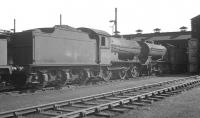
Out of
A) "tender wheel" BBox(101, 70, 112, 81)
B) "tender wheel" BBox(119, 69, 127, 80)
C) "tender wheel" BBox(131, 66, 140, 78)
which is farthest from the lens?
"tender wheel" BBox(131, 66, 140, 78)

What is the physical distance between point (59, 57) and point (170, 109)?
742 centimetres

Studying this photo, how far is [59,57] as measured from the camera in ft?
45.4

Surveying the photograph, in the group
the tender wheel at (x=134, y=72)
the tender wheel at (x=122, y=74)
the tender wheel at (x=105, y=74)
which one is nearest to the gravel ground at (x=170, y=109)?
the tender wheel at (x=105, y=74)

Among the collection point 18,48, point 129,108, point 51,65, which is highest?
point 18,48

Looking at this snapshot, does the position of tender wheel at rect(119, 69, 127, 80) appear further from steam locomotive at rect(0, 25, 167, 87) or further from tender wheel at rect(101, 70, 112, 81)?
tender wheel at rect(101, 70, 112, 81)

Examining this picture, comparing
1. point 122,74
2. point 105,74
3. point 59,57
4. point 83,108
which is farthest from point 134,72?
point 83,108

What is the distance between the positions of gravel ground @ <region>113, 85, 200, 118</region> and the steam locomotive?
6.19 m

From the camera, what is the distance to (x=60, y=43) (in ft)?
45.4

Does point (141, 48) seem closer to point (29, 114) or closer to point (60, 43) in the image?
point (60, 43)

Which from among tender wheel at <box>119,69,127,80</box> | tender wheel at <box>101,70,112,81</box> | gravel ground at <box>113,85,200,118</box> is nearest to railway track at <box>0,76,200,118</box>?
gravel ground at <box>113,85,200,118</box>

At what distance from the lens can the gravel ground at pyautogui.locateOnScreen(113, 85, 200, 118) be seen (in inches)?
275

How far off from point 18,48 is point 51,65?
1819mm

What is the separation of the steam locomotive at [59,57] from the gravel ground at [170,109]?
20.3ft

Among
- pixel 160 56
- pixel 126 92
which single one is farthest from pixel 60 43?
pixel 160 56
